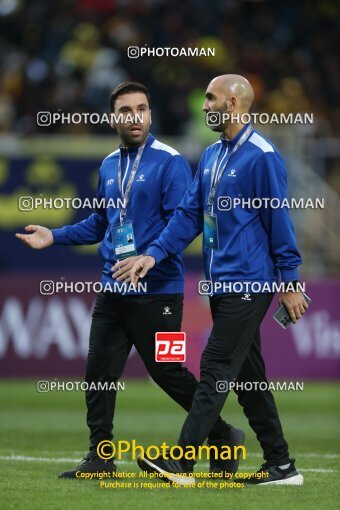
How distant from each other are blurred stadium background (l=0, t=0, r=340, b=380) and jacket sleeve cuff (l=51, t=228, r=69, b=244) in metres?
7.37

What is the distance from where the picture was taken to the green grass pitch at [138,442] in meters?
7.10

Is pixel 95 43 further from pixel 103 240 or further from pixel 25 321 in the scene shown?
pixel 103 240

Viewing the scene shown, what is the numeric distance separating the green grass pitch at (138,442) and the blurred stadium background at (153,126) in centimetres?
73

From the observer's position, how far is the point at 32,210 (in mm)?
17109

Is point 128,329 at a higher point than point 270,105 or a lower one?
lower

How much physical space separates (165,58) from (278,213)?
11.8 metres

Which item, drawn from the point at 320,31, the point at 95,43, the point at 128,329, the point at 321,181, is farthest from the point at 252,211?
the point at 320,31

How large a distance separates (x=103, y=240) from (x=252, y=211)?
1253 millimetres

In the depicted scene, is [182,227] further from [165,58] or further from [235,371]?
[165,58]

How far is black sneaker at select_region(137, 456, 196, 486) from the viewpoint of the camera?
295 inches

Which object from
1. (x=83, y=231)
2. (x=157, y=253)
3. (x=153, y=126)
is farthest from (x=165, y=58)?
(x=157, y=253)

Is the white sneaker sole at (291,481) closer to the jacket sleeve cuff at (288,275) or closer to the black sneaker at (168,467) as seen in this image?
the black sneaker at (168,467)

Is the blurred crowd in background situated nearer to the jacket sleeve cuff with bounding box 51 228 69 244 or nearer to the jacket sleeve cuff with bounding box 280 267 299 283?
the jacket sleeve cuff with bounding box 51 228 69 244

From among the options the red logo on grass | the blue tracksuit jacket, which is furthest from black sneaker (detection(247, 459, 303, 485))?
the blue tracksuit jacket
